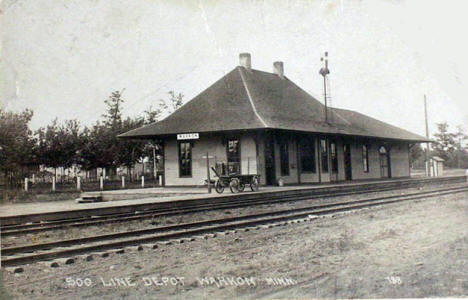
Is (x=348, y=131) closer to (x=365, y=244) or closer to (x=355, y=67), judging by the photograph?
(x=355, y=67)

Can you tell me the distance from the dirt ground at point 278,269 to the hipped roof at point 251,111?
12.2 m

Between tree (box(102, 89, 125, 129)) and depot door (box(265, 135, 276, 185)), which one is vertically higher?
tree (box(102, 89, 125, 129))

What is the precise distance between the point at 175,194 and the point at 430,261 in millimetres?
13305

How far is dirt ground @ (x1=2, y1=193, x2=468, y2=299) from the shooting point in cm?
517

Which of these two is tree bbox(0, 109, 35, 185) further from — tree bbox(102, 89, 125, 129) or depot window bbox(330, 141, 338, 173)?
depot window bbox(330, 141, 338, 173)

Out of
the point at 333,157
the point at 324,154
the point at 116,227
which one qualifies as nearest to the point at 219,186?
the point at 116,227

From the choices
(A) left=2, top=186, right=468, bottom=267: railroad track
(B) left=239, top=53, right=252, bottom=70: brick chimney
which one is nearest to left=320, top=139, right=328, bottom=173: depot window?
(B) left=239, top=53, right=252, bottom=70: brick chimney

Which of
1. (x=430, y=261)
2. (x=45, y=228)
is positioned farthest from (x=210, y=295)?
(x=45, y=228)

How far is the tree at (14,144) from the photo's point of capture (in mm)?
23219

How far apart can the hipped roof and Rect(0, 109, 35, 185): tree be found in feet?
19.6

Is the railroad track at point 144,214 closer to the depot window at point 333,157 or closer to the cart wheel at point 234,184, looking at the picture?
the cart wheel at point 234,184

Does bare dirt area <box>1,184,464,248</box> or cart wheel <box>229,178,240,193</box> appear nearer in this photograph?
bare dirt area <box>1,184,464,248</box>

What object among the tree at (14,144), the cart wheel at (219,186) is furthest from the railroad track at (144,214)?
the tree at (14,144)

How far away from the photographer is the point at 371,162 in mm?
30734
